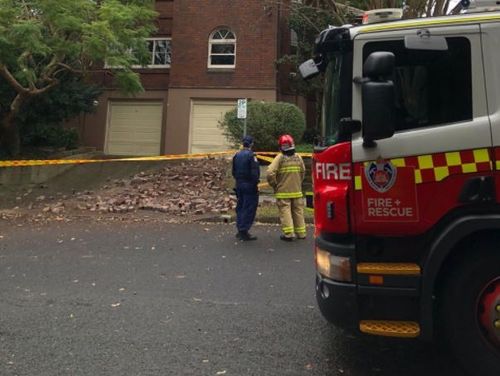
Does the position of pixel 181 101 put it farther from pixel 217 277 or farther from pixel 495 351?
pixel 495 351

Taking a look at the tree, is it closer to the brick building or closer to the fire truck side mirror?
the brick building

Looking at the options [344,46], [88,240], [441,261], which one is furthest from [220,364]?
[88,240]

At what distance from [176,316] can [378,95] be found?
10.4ft

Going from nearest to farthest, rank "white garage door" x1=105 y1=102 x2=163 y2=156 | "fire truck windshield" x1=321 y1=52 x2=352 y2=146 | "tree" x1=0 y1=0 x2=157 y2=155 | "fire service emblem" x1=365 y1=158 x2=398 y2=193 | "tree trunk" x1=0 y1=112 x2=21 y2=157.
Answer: "fire service emblem" x1=365 y1=158 x2=398 y2=193 → "fire truck windshield" x1=321 y1=52 x2=352 y2=146 → "tree" x1=0 y1=0 x2=157 y2=155 → "tree trunk" x1=0 y1=112 x2=21 y2=157 → "white garage door" x1=105 y1=102 x2=163 y2=156

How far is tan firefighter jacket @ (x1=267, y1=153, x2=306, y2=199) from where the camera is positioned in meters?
9.37

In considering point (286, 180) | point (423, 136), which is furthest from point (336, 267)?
point (286, 180)

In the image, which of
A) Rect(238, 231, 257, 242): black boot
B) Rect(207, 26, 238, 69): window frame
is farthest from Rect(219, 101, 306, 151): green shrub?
Rect(238, 231, 257, 242): black boot

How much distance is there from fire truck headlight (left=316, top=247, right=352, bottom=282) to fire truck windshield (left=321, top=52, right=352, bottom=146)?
84cm

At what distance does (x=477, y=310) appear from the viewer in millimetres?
3750

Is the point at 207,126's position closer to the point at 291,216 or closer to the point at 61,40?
the point at 61,40

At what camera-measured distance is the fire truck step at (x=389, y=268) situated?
382 centimetres

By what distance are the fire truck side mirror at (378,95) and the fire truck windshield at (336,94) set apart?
0.24m

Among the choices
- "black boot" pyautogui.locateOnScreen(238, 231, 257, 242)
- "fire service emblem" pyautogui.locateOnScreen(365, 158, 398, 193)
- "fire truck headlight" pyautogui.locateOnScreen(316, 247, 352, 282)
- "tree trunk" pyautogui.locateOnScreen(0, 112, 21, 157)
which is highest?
"tree trunk" pyautogui.locateOnScreen(0, 112, 21, 157)

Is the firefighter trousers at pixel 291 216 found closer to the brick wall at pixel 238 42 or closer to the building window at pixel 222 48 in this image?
the brick wall at pixel 238 42
